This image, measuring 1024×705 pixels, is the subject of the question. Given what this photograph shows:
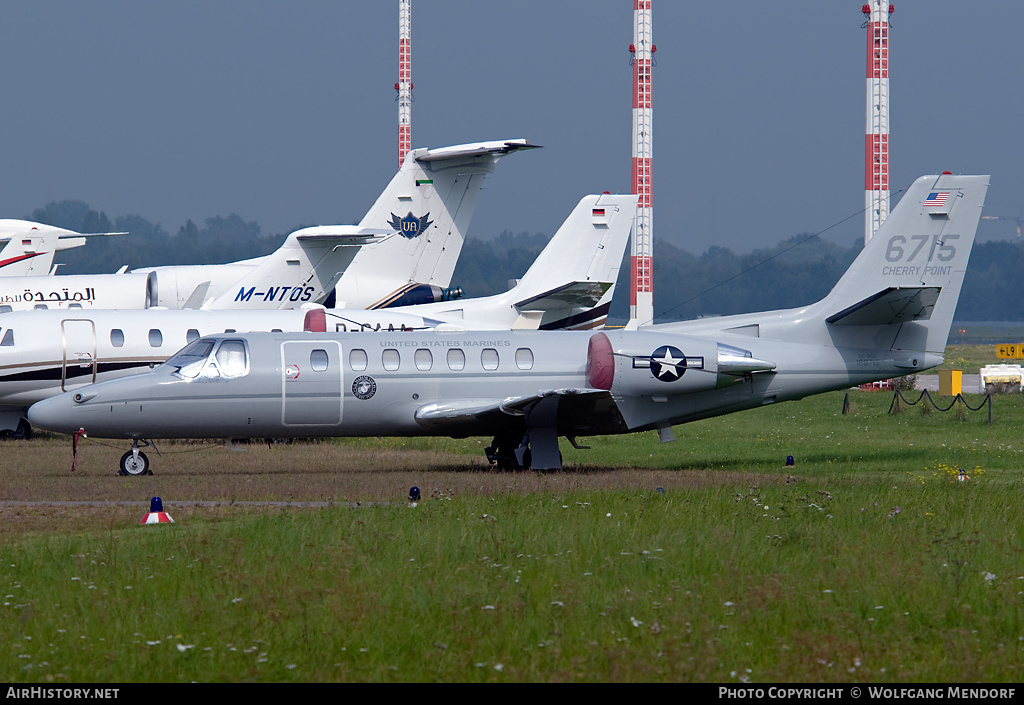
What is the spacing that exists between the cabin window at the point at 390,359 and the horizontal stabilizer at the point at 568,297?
8.47 metres

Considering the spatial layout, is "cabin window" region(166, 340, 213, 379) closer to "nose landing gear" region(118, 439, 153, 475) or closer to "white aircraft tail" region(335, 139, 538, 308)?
"nose landing gear" region(118, 439, 153, 475)

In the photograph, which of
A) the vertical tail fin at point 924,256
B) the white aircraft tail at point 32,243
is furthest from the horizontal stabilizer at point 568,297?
the white aircraft tail at point 32,243

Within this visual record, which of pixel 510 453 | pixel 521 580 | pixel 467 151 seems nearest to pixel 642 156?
pixel 467 151

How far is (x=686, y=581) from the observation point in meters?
10.6

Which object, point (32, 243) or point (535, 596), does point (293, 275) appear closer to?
point (535, 596)

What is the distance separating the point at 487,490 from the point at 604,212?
15.5 meters

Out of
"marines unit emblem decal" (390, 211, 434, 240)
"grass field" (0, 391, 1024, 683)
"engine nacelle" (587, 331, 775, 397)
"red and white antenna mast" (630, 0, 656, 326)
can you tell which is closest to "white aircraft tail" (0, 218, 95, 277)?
"marines unit emblem decal" (390, 211, 434, 240)

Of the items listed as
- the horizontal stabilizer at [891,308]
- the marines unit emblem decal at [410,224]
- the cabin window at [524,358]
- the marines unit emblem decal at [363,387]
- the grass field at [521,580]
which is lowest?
the grass field at [521,580]

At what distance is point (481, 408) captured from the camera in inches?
818

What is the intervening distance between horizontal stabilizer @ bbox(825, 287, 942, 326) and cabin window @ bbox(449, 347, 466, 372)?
6.87 meters

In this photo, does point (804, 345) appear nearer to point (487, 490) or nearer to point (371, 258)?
point (487, 490)

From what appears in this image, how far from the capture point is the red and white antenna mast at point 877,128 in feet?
152

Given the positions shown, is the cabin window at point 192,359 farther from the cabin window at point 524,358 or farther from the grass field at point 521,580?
the cabin window at point 524,358
